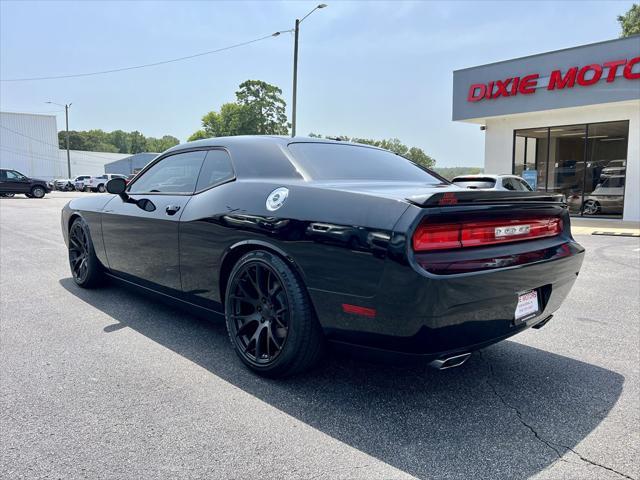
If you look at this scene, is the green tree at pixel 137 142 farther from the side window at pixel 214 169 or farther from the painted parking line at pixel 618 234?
the side window at pixel 214 169

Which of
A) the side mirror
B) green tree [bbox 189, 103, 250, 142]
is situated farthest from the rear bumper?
green tree [bbox 189, 103, 250, 142]

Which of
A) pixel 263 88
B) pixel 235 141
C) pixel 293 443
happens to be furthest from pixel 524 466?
pixel 263 88

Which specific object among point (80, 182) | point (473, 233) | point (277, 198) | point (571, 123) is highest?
point (571, 123)

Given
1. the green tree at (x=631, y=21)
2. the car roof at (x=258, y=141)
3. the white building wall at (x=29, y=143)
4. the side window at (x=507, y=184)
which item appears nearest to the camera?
the car roof at (x=258, y=141)

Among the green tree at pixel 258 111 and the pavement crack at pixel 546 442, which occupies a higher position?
the green tree at pixel 258 111

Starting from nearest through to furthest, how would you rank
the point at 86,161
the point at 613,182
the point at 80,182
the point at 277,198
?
the point at 277,198, the point at 613,182, the point at 80,182, the point at 86,161

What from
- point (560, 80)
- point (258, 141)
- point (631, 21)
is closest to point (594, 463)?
point (258, 141)

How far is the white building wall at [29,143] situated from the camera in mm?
48156

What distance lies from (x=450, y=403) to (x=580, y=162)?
16.0 m

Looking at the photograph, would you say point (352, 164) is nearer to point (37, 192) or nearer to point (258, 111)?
point (37, 192)

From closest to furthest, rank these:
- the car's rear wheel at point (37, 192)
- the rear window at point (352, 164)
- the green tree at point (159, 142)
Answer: the rear window at point (352, 164), the car's rear wheel at point (37, 192), the green tree at point (159, 142)

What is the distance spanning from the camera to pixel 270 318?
2.77 meters

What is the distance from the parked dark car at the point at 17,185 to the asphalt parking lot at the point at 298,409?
1056 inches

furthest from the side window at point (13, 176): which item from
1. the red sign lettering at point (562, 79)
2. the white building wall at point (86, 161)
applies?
the white building wall at point (86, 161)
